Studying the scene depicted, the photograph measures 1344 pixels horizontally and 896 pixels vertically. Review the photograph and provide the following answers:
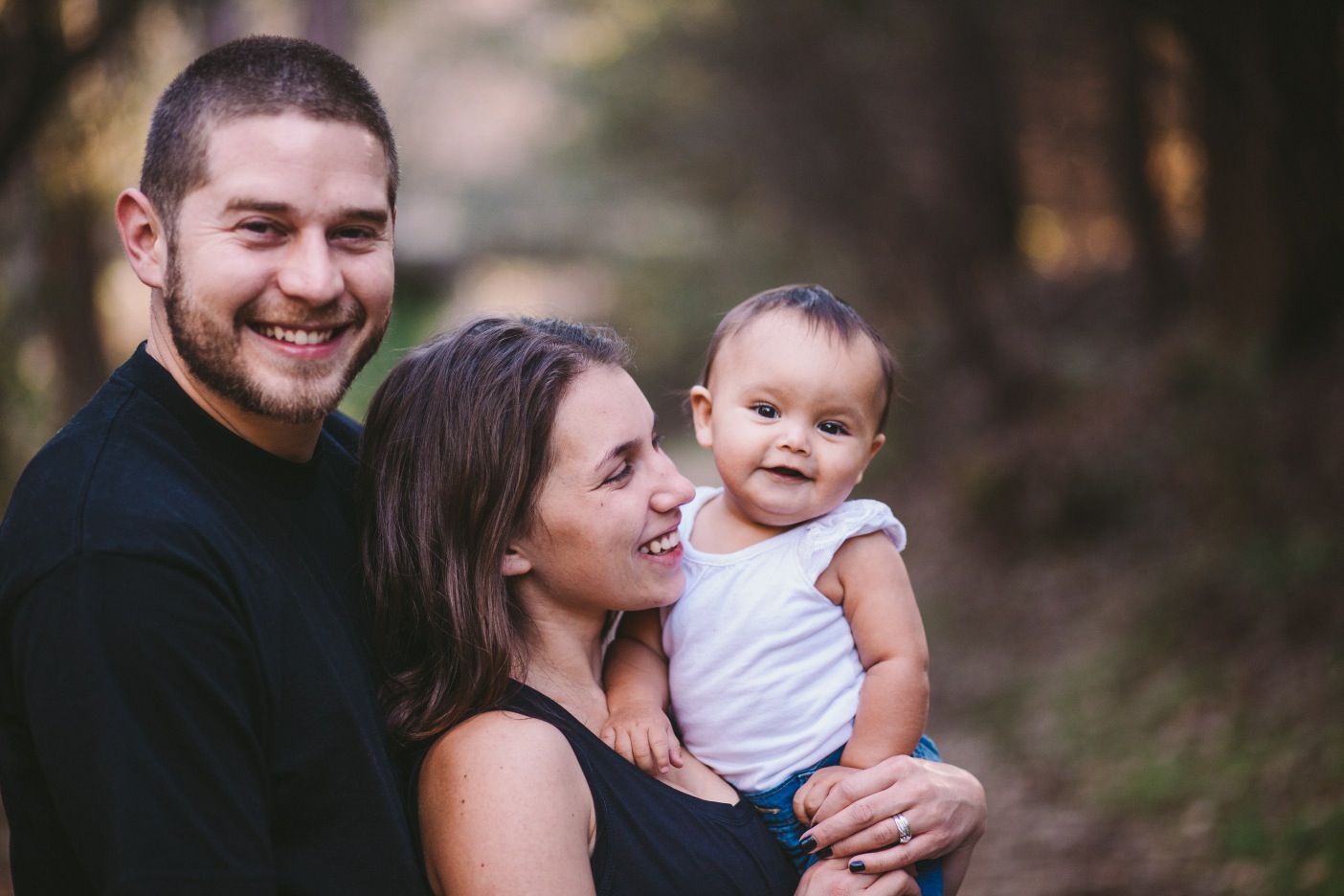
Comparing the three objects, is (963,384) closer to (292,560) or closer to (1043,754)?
(1043,754)

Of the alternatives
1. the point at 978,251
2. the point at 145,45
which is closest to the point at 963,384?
the point at 978,251

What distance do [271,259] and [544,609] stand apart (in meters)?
0.89

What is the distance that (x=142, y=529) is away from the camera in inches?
68.1

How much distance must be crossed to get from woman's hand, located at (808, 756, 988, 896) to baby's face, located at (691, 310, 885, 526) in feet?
1.90

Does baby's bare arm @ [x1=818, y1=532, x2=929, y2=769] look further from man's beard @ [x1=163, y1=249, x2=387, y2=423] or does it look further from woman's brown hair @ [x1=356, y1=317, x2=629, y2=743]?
man's beard @ [x1=163, y1=249, x2=387, y2=423]

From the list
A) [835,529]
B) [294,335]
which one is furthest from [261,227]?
[835,529]

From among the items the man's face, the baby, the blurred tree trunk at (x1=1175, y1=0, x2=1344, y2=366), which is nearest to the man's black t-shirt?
the man's face

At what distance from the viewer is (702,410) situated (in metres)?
2.77

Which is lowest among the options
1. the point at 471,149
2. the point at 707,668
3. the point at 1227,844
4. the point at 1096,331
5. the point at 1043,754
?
the point at 707,668

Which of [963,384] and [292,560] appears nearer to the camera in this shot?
[292,560]

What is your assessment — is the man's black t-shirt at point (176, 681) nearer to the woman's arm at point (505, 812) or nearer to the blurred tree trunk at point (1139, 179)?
the woman's arm at point (505, 812)

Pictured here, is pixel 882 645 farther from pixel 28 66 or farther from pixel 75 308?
pixel 75 308

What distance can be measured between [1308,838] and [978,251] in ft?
26.0

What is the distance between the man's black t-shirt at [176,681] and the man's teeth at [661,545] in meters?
0.61
